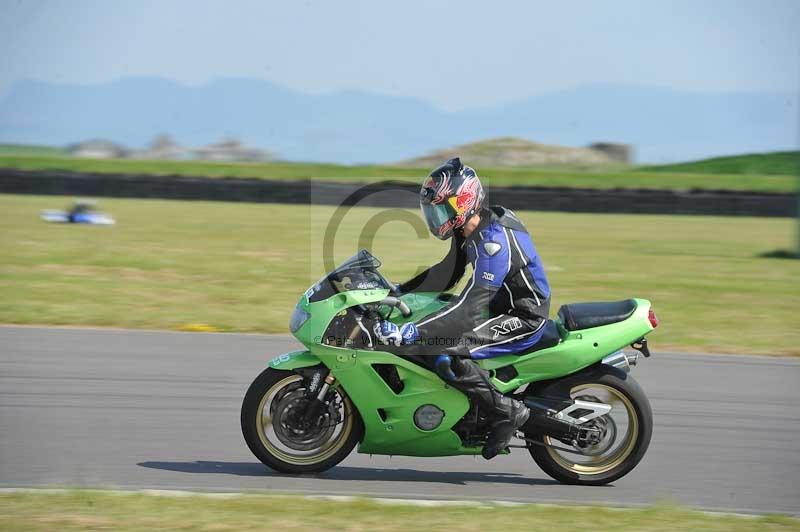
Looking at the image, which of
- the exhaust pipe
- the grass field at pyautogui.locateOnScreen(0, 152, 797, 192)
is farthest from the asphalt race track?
the grass field at pyautogui.locateOnScreen(0, 152, 797, 192)

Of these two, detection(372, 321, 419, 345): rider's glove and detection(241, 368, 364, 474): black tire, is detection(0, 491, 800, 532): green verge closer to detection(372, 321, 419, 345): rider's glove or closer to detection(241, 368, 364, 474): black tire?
detection(241, 368, 364, 474): black tire

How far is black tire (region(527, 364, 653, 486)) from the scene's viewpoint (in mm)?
5637

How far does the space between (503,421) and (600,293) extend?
8.85 meters

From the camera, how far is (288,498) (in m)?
5.10

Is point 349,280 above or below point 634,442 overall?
above

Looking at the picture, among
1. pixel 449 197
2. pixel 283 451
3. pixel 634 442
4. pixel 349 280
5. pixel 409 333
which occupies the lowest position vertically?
pixel 283 451

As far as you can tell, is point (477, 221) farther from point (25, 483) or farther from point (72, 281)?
point (72, 281)

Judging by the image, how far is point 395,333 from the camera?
5.41 metres

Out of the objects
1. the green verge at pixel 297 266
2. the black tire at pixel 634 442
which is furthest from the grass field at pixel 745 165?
the black tire at pixel 634 442

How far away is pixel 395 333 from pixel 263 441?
99cm

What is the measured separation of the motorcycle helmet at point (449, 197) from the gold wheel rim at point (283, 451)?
1.14 metres

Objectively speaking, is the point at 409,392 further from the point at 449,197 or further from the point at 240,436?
the point at 240,436

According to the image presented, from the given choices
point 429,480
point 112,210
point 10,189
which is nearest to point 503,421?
point 429,480

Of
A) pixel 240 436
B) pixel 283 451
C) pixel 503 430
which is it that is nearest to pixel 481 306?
pixel 503 430
